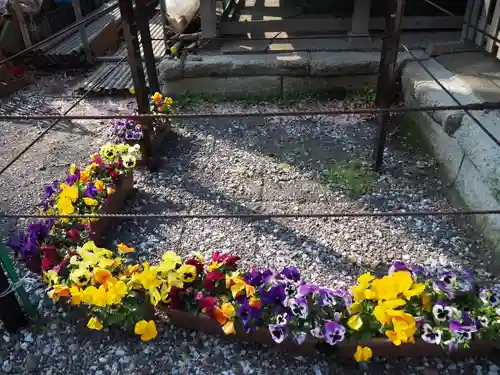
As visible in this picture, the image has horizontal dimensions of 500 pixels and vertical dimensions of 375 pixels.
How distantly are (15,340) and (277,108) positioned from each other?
136 inches

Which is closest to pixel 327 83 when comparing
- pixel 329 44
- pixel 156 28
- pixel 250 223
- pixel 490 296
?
pixel 329 44

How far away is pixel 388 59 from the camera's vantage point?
349 centimetres

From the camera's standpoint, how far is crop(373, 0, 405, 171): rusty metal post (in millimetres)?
3151

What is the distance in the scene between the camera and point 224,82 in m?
5.18

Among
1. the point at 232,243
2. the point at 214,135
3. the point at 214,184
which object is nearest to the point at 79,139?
the point at 214,135

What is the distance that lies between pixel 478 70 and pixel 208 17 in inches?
117

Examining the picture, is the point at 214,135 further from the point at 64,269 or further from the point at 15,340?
the point at 15,340

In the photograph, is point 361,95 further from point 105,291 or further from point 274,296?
point 105,291

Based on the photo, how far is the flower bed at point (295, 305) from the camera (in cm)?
208

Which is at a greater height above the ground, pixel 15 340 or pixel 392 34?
pixel 392 34

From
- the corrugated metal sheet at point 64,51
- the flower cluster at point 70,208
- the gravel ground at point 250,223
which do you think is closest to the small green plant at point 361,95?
the gravel ground at point 250,223

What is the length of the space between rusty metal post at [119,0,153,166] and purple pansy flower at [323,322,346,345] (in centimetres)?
238

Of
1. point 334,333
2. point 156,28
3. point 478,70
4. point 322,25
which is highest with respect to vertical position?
point 322,25

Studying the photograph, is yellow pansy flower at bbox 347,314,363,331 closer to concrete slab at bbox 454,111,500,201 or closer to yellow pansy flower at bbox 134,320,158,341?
yellow pansy flower at bbox 134,320,158,341
